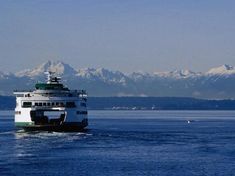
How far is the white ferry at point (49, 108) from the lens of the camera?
152 meters

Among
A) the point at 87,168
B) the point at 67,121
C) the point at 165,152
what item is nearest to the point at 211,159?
the point at 165,152

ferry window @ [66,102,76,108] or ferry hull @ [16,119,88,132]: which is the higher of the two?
ferry window @ [66,102,76,108]

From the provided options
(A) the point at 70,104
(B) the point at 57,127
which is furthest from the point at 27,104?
(A) the point at 70,104

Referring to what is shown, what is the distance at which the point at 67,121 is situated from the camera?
152 meters

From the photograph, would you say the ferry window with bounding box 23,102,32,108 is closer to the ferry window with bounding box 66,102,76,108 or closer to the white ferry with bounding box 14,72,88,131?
the white ferry with bounding box 14,72,88,131

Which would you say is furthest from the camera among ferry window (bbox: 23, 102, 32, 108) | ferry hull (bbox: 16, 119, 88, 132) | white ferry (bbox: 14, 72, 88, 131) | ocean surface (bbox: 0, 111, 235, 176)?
ferry window (bbox: 23, 102, 32, 108)

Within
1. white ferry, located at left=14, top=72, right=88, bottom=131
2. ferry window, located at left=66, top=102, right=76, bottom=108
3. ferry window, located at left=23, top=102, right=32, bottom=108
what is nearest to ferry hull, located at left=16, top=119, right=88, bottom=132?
white ferry, located at left=14, top=72, right=88, bottom=131

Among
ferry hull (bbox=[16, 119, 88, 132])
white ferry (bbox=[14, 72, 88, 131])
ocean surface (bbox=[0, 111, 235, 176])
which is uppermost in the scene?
white ferry (bbox=[14, 72, 88, 131])

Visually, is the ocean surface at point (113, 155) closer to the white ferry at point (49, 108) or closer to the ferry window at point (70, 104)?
the white ferry at point (49, 108)

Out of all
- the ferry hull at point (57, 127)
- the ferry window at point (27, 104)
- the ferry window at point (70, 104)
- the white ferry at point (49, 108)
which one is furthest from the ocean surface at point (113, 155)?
the ferry window at point (70, 104)

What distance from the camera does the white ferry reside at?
152m

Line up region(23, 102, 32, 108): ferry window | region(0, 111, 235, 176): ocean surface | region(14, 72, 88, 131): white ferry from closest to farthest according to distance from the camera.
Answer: region(0, 111, 235, 176): ocean surface, region(14, 72, 88, 131): white ferry, region(23, 102, 32, 108): ferry window

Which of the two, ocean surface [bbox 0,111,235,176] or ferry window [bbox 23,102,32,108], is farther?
ferry window [bbox 23,102,32,108]

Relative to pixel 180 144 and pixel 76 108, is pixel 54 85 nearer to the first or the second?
pixel 76 108
